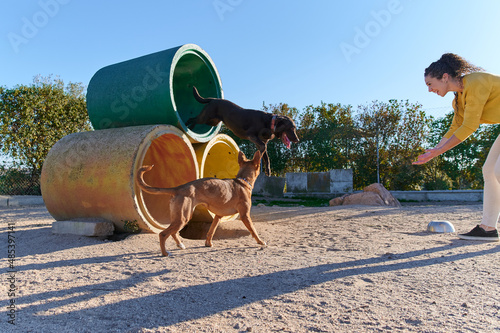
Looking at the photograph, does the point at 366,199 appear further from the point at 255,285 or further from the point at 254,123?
the point at 255,285

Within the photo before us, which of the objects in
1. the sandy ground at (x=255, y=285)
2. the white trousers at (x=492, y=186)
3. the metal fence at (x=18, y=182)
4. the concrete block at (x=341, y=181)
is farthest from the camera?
the concrete block at (x=341, y=181)

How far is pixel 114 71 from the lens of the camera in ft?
19.5

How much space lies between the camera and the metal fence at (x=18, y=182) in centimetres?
1224

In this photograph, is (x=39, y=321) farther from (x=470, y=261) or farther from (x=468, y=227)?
(x=468, y=227)

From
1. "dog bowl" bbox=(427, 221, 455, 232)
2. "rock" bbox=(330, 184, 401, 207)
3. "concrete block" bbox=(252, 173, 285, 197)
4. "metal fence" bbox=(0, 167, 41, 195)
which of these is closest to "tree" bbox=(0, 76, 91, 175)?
"metal fence" bbox=(0, 167, 41, 195)

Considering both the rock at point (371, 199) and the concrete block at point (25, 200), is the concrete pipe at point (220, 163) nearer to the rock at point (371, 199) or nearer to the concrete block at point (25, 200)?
the rock at point (371, 199)

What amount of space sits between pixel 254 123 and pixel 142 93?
184 cm

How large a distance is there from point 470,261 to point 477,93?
1749 mm

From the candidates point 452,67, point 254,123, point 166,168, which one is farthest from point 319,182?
point 452,67

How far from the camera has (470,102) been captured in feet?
12.2

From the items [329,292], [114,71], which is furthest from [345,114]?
[329,292]

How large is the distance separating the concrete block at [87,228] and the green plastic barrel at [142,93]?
182cm

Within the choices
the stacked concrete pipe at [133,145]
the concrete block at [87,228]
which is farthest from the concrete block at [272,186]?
the concrete block at [87,228]

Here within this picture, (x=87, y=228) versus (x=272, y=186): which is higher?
(x=272, y=186)
